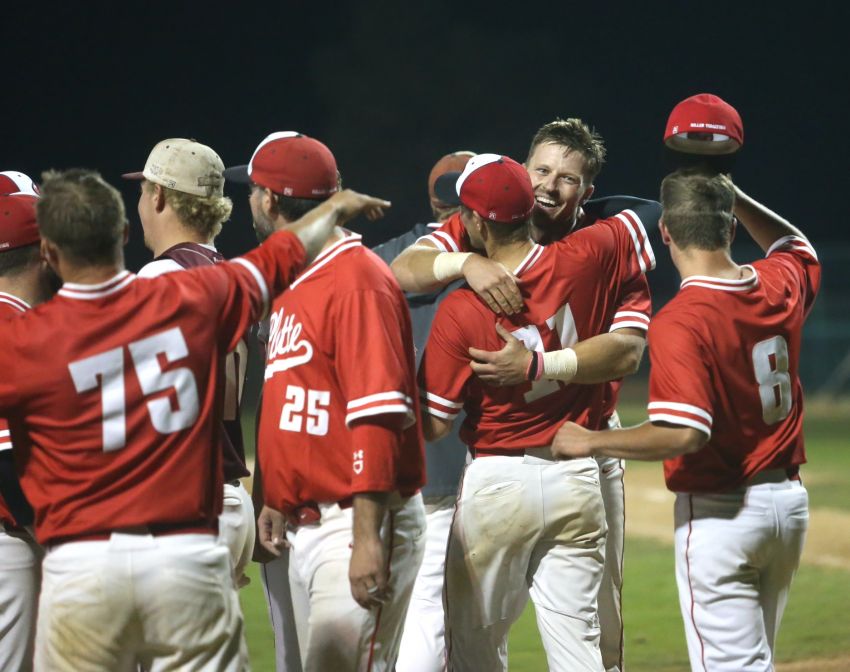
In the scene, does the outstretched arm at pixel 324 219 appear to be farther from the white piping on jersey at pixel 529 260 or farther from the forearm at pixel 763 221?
the forearm at pixel 763 221

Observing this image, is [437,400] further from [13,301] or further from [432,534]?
[13,301]

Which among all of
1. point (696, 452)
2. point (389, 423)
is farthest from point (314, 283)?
point (696, 452)

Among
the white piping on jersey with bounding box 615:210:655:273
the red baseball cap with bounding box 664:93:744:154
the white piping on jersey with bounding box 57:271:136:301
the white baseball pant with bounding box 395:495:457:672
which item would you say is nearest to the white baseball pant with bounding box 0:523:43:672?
the white piping on jersey with bounding box 57:271:136:301

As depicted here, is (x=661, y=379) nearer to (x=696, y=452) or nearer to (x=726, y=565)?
(x=696, y=452)

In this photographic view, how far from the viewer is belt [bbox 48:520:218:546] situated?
2973 mm

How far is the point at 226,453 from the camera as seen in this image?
3.97m

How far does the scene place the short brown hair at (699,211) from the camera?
3654 mm

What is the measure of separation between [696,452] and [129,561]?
1.80 m

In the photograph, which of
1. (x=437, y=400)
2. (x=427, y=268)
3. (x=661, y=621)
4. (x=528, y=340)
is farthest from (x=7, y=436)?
(x=661, y=621)

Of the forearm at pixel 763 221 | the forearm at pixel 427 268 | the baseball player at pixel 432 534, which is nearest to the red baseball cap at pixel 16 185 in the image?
the forearm at pixel 427 268

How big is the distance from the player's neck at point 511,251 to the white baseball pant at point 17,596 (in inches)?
70.5

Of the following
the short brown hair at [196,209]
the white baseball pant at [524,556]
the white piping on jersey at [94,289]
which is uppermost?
the short brown hair at [196,209]

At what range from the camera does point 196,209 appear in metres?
4.21

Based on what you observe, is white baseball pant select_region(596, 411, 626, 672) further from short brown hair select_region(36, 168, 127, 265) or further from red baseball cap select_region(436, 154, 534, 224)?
short brown hair select_region(36, 168, 127, 265)
